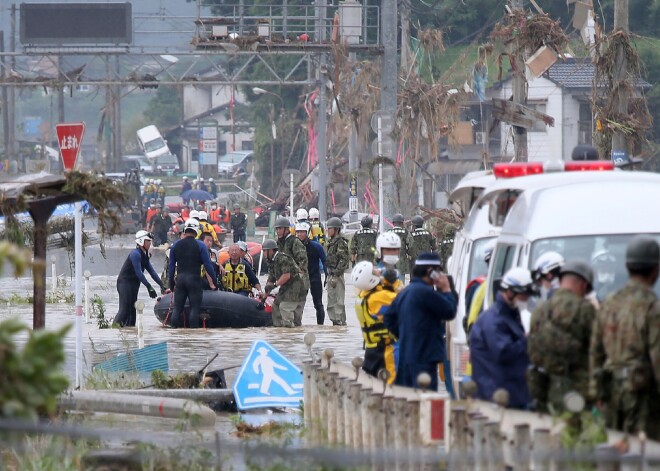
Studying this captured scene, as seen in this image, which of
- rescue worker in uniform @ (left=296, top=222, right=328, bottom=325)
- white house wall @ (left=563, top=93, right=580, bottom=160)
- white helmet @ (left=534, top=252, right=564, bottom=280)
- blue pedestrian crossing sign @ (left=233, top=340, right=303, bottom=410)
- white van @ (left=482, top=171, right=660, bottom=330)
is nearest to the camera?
white helmet @ (left=534, top=252, right=564, bottom=280)

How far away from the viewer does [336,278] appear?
22516 millimetres

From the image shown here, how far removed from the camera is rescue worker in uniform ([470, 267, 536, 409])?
9.32 m

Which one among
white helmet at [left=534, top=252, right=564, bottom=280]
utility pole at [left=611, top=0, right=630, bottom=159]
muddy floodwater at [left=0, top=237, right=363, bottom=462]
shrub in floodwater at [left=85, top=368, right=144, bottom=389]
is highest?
utility pole at [left=611, top=0, right=630, bottom=159]

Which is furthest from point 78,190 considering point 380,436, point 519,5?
point 519,5

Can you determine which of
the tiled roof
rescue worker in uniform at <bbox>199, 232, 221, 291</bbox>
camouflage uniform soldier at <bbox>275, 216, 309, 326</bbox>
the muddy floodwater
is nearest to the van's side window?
the muddy floodwater

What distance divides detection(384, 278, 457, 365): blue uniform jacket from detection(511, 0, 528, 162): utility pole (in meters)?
14.8

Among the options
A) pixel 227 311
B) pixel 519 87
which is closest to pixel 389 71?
pixel 519 87

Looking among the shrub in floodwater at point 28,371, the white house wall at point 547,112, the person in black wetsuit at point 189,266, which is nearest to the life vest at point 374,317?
the shrub in floodwater at point 28,371

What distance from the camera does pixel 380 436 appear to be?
→ 9625 millimetres

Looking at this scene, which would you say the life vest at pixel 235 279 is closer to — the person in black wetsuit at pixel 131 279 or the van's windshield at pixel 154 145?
the person in black wetsuit at pixel 131 279

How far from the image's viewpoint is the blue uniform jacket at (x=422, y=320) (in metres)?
10.9

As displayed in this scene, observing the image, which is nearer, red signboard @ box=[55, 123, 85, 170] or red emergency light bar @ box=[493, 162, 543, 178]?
red emergency light bar @ box=[493, 162, 543, 178]

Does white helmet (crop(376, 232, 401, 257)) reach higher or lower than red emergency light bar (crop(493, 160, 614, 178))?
lower

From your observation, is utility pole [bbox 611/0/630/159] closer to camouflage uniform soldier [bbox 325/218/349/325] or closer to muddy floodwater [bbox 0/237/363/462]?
camouflage uniform soldier [bbox 325/218/349/325]
